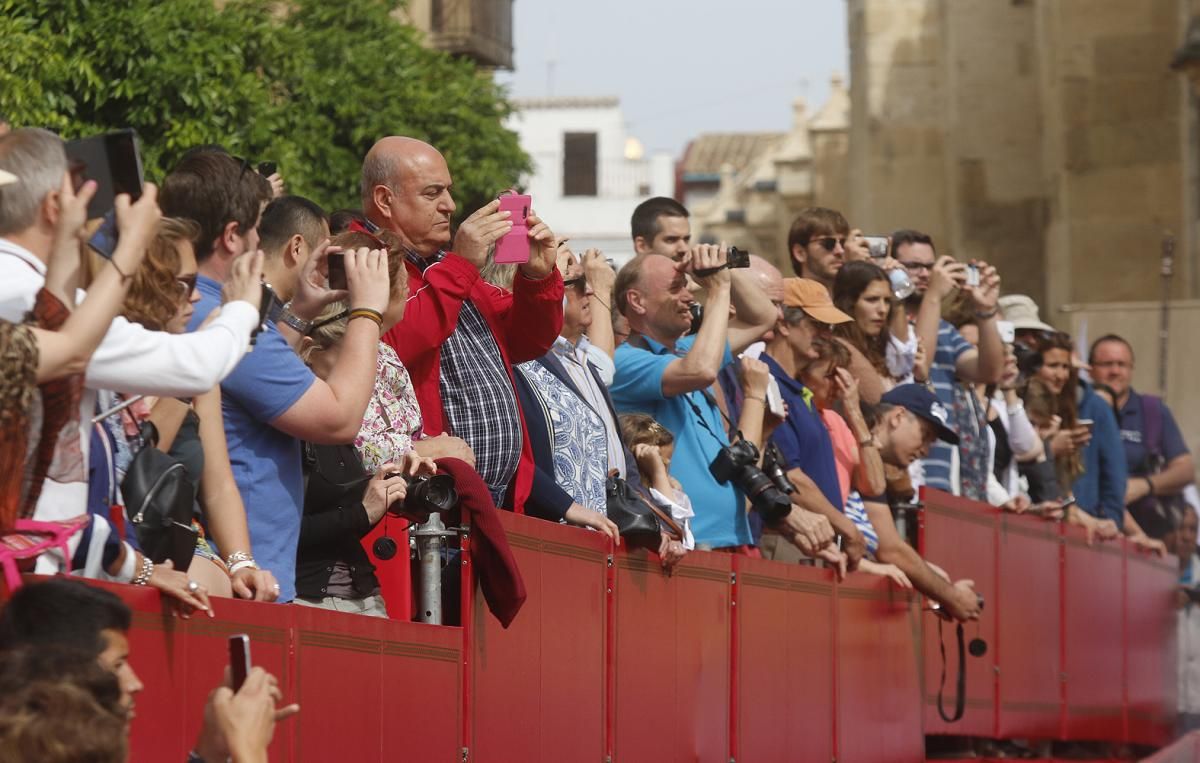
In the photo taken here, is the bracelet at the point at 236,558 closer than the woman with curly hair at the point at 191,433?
No

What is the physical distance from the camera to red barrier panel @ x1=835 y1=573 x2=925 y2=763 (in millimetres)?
10711

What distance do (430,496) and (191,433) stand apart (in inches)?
47.0

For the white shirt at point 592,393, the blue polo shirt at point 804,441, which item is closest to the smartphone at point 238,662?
the white shirt at point 592,393

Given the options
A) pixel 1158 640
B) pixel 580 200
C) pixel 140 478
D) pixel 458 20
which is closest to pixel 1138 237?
pixel 1158 640

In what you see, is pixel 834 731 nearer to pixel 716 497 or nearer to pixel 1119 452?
pixel 716 497

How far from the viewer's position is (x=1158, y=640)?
1661cm

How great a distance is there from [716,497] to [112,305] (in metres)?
5.23

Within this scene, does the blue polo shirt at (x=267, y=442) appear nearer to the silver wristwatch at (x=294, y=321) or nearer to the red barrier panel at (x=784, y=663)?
the silver wristwatch at (x=294, y=321)

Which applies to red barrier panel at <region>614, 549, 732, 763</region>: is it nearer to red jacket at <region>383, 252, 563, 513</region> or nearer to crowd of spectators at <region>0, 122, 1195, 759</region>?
crowd of spectators at <region>0, 122, 1195, 759</region>

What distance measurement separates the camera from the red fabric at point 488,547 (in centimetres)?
708

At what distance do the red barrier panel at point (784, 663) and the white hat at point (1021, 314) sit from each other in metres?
5.60

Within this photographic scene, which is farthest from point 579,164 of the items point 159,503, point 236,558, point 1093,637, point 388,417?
point 159,503

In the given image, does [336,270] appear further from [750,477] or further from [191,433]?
[750,477]

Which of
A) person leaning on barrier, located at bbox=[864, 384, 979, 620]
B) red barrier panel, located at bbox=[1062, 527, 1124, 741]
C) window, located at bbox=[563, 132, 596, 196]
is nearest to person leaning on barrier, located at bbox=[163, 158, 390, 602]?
person leaning on barrier, located at bbox=[864, 384, 979, 620]
